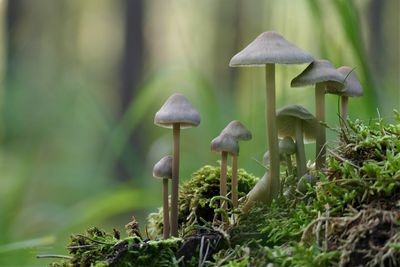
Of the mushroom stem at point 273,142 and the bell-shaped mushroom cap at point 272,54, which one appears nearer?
the bell-shaped mushroom cap at point 272,54

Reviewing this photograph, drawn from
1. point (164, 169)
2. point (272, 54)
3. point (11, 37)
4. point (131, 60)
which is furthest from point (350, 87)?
point (131, 60)

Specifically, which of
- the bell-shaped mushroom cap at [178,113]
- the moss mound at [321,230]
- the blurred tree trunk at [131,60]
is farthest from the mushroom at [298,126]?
the blurred tree trunk at [131,60]

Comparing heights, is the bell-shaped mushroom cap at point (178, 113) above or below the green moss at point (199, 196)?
above

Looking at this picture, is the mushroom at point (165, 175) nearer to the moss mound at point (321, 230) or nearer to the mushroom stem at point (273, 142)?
the moss mound at point (321, 230)

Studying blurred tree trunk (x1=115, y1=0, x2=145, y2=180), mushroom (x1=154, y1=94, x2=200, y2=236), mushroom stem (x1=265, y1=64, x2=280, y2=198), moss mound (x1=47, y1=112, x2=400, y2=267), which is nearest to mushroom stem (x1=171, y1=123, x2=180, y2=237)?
mushroom (x1=154, y1=94, x2=200, y2=236)

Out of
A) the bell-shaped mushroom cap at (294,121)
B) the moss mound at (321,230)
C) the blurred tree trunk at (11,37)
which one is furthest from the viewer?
the blurred tree trunk at (11,37)

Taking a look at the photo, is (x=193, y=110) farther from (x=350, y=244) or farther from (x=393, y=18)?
(x=393, y=18)

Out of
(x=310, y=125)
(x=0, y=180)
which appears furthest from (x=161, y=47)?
(x=310, y=125)

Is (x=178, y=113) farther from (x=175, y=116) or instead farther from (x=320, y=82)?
(x=320, y=82)
